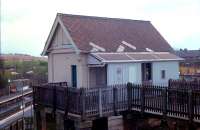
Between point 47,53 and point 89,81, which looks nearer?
point 89,81

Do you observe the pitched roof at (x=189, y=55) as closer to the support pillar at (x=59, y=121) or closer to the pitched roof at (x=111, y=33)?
the pitched roof at (x=111, y=33)

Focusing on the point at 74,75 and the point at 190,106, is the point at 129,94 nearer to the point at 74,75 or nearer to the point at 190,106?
the point at 190,106

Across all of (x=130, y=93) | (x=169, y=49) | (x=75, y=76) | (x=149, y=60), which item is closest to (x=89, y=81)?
(x=75, y=76)

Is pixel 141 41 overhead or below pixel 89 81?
overhead

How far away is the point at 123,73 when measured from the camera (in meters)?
21.1

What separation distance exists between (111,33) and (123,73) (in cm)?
413

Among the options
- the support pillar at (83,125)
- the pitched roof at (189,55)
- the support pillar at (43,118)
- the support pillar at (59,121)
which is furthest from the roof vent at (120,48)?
the pitched roof at (189,55)

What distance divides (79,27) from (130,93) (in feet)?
26.2

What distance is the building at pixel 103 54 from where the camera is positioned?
68.7 feet

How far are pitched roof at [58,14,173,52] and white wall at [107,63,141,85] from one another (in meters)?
1.56

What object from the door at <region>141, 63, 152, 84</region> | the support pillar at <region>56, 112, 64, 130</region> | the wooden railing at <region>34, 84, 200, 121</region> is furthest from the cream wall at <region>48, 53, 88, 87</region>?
the support pillar at <region>56, 112, 64, 130</region>

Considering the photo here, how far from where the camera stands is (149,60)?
2244 cm

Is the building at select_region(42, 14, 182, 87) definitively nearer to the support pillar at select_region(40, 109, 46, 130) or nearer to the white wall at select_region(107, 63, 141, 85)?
the white wall at select_region(107, 63, 141, 85)

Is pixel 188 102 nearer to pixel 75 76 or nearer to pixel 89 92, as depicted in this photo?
pixel 89 92
